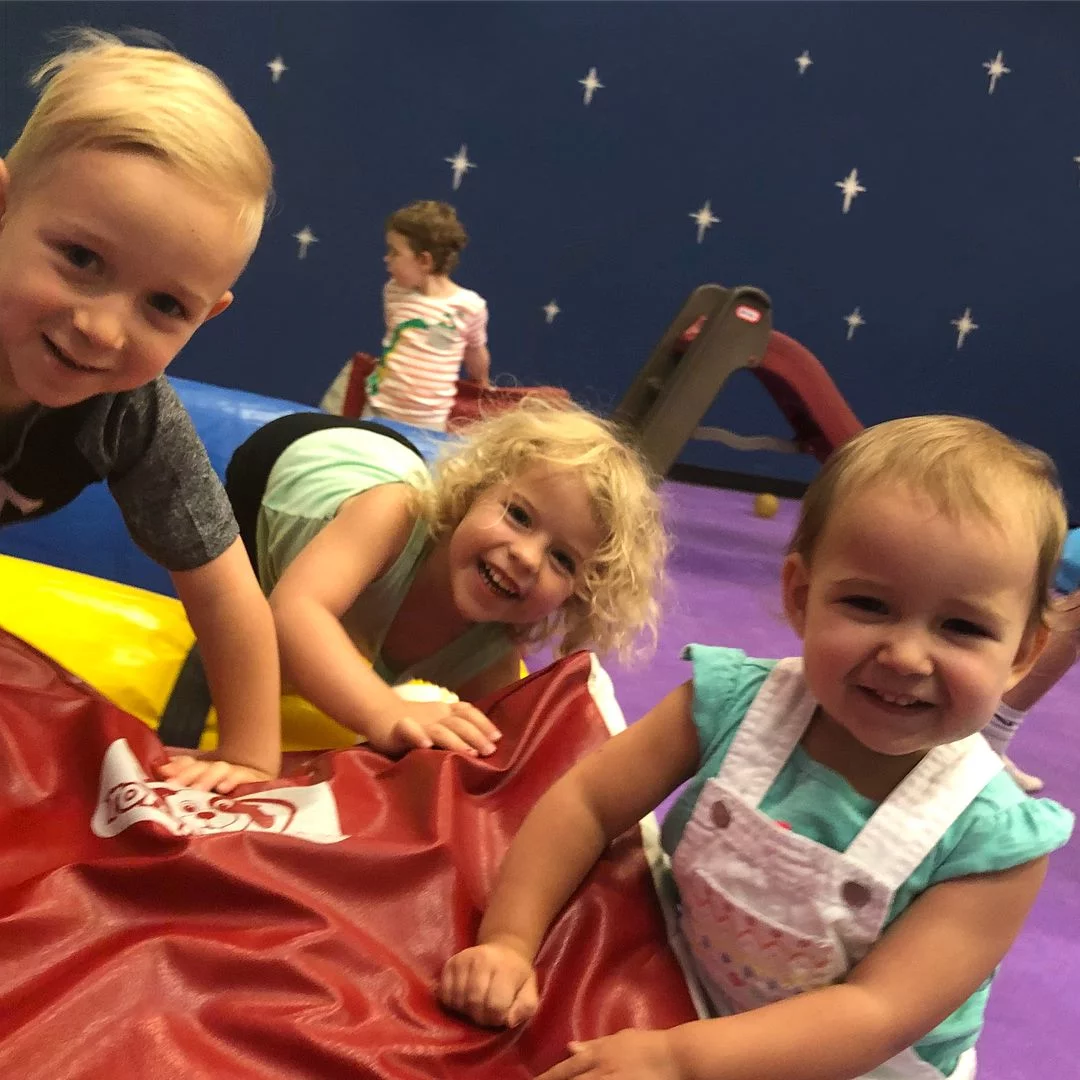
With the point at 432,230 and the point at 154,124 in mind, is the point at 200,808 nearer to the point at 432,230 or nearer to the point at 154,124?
the point at 154,124

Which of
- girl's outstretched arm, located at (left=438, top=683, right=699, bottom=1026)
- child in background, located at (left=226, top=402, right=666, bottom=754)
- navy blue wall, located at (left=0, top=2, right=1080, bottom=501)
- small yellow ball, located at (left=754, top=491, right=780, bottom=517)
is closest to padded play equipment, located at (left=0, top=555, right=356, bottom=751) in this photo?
child in background, located at (left=226, top=402, right=666, bottom=754)

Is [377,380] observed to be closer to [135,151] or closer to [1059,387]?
[135,151]

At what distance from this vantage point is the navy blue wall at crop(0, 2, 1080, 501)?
12.3ft

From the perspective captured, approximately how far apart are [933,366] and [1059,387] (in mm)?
450

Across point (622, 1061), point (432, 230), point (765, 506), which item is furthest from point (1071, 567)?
point (765, 506)

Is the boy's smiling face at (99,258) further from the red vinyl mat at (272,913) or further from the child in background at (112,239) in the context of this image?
the red vinyl mat at (272,913)

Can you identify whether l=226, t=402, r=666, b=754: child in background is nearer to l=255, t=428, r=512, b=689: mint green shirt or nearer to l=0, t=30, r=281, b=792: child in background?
l=255, t=428, r=512, b=689: mint green shirt

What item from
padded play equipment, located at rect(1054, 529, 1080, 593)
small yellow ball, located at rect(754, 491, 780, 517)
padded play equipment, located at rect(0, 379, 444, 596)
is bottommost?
small yellow ball, located at rect(754, 491, 780, 517)

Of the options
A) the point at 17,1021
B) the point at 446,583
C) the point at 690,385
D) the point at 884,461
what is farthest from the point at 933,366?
the point at 17,1021

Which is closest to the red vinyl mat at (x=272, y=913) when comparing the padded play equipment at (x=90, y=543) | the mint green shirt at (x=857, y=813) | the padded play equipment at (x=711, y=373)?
the mint green shirt at (x=857, y=813)

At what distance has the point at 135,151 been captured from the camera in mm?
717

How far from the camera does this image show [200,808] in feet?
2.57

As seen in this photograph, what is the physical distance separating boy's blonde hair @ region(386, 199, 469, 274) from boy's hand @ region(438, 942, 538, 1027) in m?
2.41

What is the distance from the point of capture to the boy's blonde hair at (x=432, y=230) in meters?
2.87
